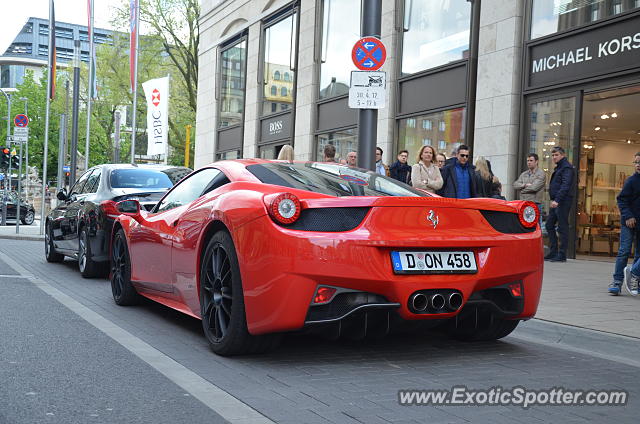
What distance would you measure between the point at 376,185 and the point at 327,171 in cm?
40

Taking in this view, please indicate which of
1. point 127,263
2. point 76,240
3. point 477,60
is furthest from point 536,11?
point 127,263

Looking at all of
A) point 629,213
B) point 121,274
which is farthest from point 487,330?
point 629,213

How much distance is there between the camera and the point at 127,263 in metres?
6.95

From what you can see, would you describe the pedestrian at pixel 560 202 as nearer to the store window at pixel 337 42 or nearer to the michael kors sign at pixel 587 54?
the michael kors sign at pixel 587 54

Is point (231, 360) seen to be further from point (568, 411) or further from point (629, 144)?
point (629, 144)

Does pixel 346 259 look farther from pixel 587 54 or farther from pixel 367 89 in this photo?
pixel 587 54

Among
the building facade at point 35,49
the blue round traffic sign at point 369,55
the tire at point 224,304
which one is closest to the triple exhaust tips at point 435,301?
the tire at point 224,304

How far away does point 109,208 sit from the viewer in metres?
9.13

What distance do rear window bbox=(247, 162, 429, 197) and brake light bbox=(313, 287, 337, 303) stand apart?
637 millimetres

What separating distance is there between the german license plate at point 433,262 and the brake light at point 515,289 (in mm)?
385

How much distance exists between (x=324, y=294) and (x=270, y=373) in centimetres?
55

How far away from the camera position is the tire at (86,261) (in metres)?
9.38

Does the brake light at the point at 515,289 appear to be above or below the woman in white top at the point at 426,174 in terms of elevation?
below

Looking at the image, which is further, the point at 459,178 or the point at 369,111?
the point at 459,178
